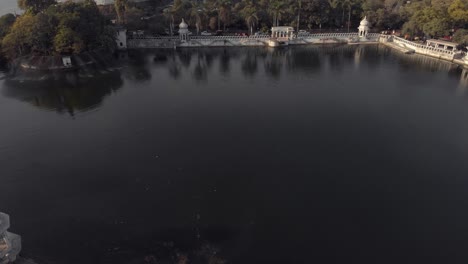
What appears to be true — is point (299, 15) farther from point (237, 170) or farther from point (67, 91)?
point (237, 170)

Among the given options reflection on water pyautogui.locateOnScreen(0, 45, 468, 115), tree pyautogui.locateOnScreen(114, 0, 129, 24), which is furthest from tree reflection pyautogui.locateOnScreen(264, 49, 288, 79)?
tree pyautogui.locateOnScreen(114, 0, 129, 24)

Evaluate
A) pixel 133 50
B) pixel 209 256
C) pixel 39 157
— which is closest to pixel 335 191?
pixel 209 256

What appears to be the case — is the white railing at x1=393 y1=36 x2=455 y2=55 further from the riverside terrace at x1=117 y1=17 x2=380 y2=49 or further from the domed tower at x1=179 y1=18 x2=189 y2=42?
the domed tower at x1=179 y1=18 x2=189 y2=42

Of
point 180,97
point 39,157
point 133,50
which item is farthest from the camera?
point 133,50

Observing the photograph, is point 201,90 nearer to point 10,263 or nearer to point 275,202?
point 275,202

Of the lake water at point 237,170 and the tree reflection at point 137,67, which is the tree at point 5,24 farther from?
the tree reflection at point 137,67

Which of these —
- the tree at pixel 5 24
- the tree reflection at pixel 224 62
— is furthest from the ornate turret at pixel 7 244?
the tree at pixel 5 24
